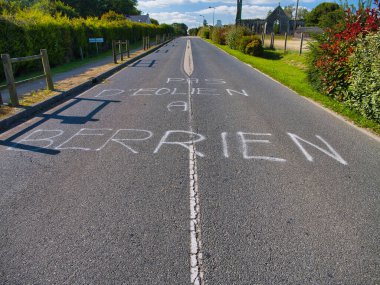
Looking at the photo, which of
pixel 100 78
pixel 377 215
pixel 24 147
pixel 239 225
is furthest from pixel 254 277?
pixel 100 78

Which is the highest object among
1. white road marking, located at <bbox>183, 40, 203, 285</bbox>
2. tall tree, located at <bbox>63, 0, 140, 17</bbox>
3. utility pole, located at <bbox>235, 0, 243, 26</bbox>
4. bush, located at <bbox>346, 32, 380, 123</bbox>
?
tall tree, located at <bbox>63, 0, 140, 17</bbox>

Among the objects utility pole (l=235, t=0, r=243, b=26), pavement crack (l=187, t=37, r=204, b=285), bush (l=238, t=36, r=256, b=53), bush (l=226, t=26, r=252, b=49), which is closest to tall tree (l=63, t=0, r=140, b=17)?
utility pole (l=235, t=0, r=243, b=26)

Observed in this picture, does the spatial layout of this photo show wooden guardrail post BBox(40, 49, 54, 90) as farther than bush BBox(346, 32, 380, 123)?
Yes

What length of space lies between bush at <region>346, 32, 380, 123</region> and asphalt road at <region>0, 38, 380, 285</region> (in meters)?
0.68

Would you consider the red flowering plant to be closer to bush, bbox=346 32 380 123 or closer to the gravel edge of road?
bush, bbox=346 32 380 123

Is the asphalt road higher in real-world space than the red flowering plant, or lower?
lower

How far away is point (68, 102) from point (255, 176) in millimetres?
6250

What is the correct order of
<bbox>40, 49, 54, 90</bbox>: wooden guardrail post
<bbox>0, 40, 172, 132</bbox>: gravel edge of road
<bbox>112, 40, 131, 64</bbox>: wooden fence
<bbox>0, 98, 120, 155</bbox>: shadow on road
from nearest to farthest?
<bbox>0, 98, 120, 155</bbox>: shadow on road < <bbox>0, 40, 172, 132</bbox>: gravel edge of road < <bbox>40, 49, 54, 90</bbox>: wooden guardrail post < <bbox>112, 40, 131, 64</bbox>: wooden fence

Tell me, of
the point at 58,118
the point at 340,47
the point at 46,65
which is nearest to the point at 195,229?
the point at 58,118

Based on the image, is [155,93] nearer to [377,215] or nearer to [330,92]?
[330,92]

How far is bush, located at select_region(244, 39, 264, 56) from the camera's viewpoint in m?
23.8

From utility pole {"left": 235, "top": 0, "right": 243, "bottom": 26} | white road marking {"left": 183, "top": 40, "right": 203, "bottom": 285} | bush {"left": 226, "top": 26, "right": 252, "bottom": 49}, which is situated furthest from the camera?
utility pole {"left": 235, "top": 0, "right": 243, "bottom": 26}

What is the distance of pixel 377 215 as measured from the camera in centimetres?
309

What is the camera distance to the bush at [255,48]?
23.8 m
